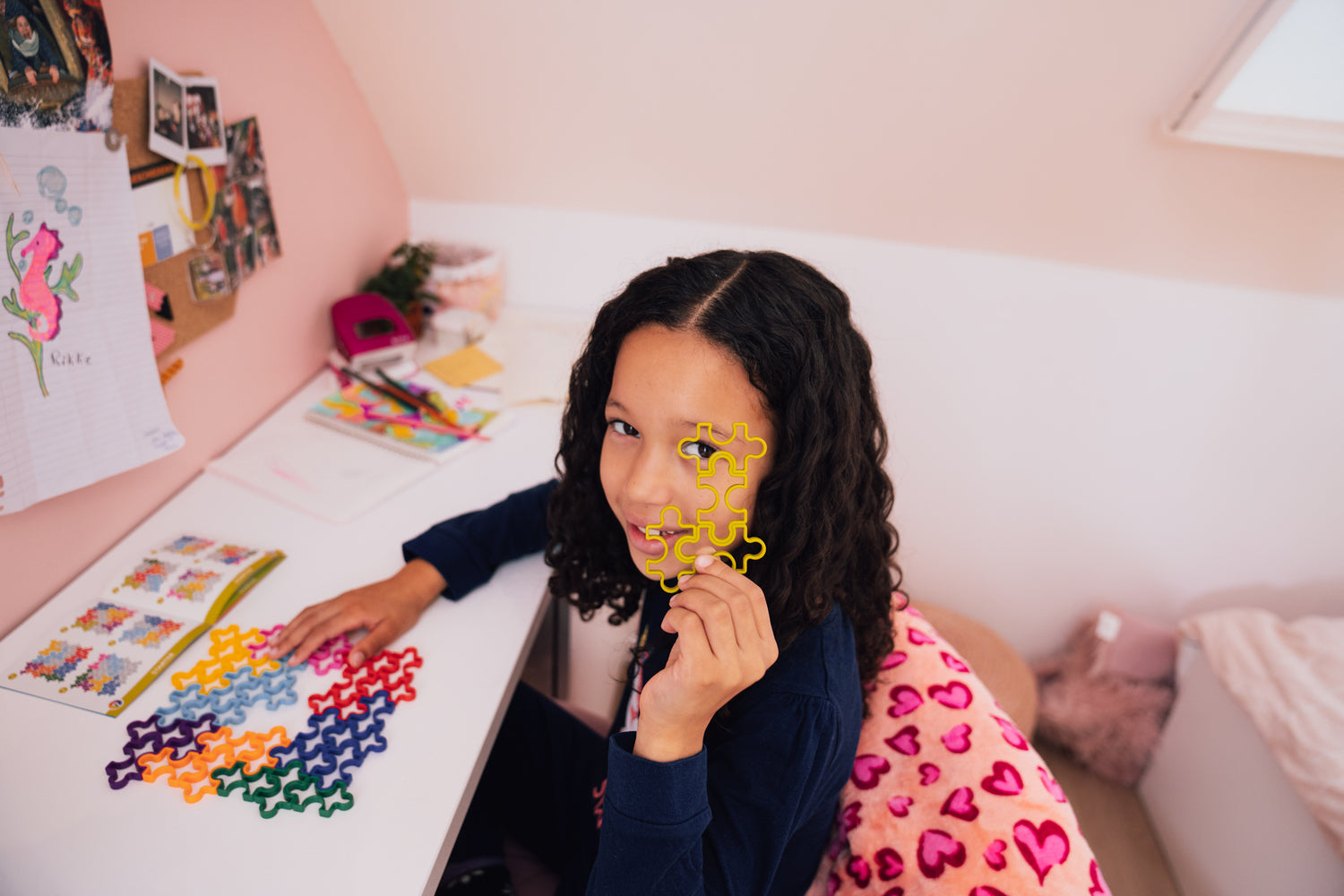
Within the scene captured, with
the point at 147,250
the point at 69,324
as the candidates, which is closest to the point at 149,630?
the point at 69,324

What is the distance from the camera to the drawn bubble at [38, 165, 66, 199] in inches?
33.8

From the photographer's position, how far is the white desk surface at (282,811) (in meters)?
0.68

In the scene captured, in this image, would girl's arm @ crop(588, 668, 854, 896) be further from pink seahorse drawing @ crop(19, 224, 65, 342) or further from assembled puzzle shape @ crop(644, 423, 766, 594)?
pink seahorse drawing @ crop(19, 224, 65, 342)

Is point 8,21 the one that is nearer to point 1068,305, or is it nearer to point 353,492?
point 353,492

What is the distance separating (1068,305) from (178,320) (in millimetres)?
1634

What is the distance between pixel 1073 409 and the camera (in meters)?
1.67

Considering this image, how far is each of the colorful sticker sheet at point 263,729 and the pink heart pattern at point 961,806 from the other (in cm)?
58

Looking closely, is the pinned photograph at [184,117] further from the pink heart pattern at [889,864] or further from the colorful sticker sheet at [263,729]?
the pink heart pattern at [889,864]

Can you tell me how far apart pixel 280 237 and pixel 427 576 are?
751mm

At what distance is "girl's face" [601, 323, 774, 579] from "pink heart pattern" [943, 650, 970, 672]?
1.10ft

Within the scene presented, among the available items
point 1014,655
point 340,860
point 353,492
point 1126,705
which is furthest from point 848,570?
point 1126,705

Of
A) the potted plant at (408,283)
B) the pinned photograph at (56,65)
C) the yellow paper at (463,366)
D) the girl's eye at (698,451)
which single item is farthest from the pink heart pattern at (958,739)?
the potted plant at (408,283)

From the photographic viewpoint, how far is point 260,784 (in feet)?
2.45

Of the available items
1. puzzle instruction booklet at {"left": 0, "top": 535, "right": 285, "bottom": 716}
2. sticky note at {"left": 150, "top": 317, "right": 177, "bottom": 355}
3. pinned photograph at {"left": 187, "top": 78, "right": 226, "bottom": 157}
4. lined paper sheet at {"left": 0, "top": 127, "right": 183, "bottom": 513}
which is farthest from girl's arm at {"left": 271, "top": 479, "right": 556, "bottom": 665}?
pinned photograph at {"left": 187, "top": 78, "right": 226, "bottom": 157}
